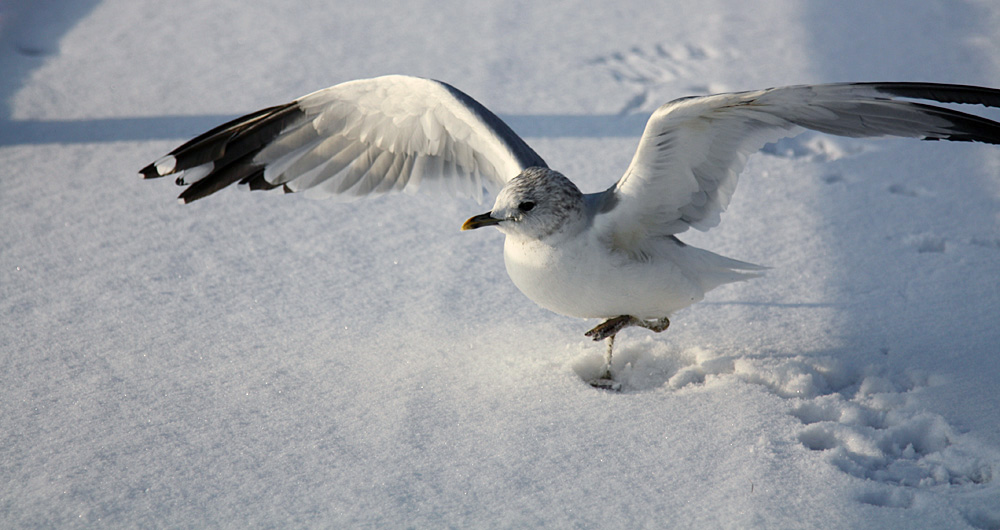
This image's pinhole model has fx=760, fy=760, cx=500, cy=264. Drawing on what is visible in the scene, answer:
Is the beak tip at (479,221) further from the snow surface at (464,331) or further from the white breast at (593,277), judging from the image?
the snow surface at (464,331)

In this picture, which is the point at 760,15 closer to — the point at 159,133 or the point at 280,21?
the point at 280,21

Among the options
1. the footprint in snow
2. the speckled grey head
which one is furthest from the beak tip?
the footprint in snow

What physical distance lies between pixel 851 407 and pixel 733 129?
75cm

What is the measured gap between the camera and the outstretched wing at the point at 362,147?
7.16ft

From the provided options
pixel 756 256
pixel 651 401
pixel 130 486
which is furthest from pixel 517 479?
pixel 756 256

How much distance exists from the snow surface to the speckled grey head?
43 centimetres

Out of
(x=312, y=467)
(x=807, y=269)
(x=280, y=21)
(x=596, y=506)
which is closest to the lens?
(x=596, y=506)

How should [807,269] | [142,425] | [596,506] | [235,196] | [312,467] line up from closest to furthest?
[596,506], [312,467], [142,425], [807,269], [235,196]

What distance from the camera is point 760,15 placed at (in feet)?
14.4

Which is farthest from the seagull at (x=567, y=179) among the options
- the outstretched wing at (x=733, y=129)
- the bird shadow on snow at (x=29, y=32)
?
the bird shadow on snow at (x=29, y=32)

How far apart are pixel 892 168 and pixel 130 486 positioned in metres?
2.92

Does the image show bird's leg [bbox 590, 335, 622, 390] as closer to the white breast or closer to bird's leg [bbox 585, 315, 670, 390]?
bird's leg [bbox 585, 315, 670, 390]

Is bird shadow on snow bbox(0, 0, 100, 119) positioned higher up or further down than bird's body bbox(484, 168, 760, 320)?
further down

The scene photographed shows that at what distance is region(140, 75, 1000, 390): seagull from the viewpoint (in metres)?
1.74
